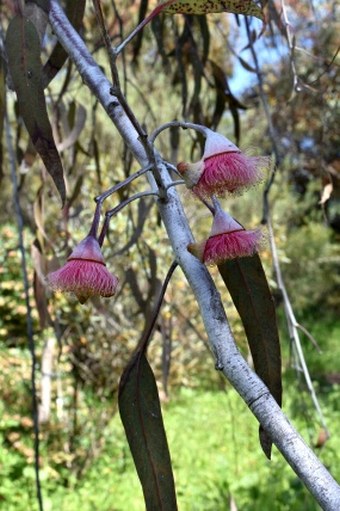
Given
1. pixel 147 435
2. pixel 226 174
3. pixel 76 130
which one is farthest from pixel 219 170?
pixel 76 130

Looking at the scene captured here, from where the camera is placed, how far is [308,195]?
22.5 ft

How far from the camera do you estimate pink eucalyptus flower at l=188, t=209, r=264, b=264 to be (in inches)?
16.3

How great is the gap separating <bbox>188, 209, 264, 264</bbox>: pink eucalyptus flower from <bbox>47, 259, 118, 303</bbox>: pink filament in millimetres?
56

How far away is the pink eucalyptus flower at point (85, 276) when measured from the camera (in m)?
0.41

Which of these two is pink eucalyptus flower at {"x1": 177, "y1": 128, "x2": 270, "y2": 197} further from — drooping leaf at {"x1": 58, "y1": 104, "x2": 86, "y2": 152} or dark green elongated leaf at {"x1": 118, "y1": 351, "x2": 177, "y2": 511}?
drooping leaf at {"x1": 58, "y1": 104, "x2": 86, "y2": 152}

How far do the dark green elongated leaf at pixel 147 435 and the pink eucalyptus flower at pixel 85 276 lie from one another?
101mm

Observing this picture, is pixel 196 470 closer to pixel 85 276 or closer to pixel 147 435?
pixel 147 435

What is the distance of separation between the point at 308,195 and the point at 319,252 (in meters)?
0.69

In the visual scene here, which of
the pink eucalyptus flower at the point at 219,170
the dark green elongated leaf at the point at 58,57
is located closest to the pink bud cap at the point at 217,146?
the pink eucalyptus flower at the point at 219,170

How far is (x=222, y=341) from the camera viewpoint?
395 mm

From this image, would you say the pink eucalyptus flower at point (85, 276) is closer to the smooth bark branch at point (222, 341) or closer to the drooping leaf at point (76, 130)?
the smooth bark branch at point (222, 341)

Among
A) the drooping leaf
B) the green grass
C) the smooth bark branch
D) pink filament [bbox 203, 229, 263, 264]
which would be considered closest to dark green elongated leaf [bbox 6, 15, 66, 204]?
the smooth bark branch

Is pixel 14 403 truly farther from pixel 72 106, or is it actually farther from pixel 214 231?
pixel 214 231

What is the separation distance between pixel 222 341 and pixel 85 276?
93mm
